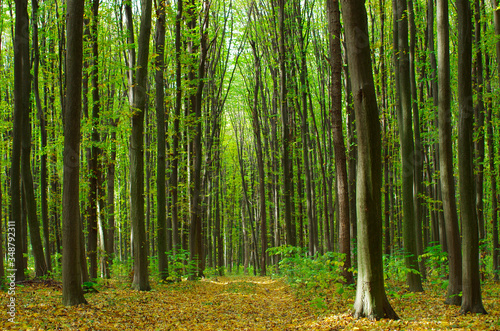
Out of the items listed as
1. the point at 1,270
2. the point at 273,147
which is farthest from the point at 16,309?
the point at 273,147

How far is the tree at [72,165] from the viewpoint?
6.37 m

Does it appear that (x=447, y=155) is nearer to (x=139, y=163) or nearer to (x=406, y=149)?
(x=406, y=149)

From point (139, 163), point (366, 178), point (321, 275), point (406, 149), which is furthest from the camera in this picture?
point (139, 163)

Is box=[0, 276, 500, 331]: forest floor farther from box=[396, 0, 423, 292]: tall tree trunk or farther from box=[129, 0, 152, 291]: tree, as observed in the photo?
box=[396, 0, 423, 292]: tall tree trunk

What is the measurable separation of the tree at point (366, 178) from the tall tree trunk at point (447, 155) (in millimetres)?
2149

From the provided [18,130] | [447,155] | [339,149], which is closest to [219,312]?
[339,149]

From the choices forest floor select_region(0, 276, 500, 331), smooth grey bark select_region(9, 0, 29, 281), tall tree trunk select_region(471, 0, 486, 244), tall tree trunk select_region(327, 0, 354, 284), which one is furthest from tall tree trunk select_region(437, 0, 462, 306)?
smooth grey bark select_region(9, 0, 29, 281)

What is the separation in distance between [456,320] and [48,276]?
384 inches

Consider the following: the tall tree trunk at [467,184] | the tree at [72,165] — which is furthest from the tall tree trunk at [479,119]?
the tree at [72,165]

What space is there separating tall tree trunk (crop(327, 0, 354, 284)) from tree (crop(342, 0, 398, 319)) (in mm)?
3477

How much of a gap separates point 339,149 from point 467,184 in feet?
11.3

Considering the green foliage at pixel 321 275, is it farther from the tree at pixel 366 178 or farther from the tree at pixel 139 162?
the tree at pixel 139 162

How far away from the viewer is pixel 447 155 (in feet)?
21.7

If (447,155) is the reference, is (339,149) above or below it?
above
